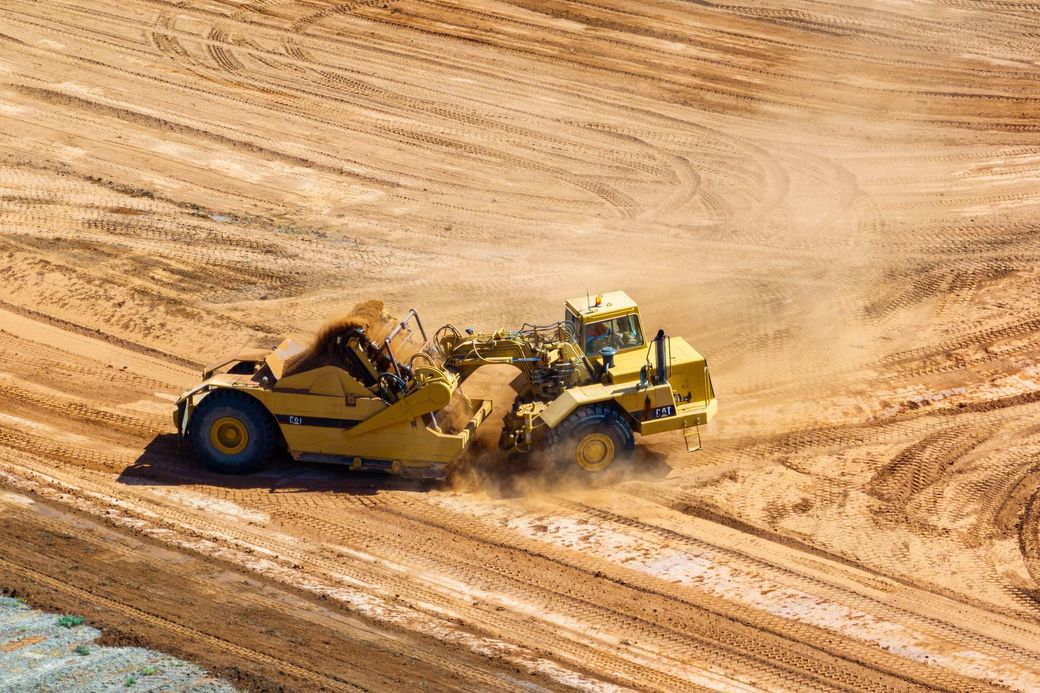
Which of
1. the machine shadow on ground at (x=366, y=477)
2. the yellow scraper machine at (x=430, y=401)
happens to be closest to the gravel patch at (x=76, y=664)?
the machine shadow on ground at (x=366, y=477)

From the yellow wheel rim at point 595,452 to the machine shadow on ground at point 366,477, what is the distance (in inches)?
6.7

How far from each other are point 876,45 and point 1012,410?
51.0ft

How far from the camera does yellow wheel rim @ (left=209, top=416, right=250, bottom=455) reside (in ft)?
50.0

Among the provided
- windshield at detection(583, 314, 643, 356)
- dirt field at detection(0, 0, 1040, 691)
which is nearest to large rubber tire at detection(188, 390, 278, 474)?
dirt field at detection(0, 0, 1040, 691)

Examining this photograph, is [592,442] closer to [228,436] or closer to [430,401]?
[430,401]

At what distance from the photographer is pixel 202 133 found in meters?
25.7

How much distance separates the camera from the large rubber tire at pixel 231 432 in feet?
49.7

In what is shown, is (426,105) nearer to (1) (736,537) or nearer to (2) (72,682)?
(1) (736,537)

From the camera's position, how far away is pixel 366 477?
15.5 meters

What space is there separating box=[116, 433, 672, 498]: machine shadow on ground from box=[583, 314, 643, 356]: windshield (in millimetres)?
1551

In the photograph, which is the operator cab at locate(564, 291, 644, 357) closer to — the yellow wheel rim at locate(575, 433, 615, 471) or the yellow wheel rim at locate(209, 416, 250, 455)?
the yellow wheel rim at locate(575, 433, 615, 471)

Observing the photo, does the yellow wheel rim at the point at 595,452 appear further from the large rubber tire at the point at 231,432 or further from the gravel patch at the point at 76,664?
the gravel patch at the point at 76,664

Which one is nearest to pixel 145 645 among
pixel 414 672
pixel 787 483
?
pixel 414 672

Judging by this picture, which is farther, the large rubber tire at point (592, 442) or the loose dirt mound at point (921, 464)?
the loose dirt mound at point (921, 464)
